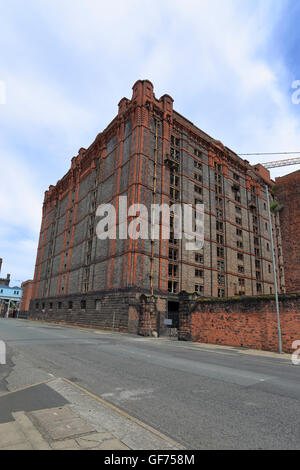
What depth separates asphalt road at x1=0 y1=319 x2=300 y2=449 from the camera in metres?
4.34

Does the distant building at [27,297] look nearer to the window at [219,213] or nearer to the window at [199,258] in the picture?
the window at [199,258]

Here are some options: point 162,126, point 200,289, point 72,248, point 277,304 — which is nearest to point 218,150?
point 162,126

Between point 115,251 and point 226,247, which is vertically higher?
point 226,247

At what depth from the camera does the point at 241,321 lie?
19.5 metres

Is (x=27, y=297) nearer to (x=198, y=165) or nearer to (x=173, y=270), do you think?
(x=173, y=270)

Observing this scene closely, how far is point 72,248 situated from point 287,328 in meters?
40.4

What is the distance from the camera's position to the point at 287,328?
1702cm

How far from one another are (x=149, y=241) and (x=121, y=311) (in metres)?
9.19

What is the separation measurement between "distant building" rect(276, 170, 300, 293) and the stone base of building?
14.5m

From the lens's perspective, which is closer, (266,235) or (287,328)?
(287,328)

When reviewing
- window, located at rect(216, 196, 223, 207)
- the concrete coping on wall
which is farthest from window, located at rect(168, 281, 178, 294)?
window, located at rect(216, 196, 223, 207)

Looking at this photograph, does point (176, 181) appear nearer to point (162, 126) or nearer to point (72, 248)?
point (162, 126)

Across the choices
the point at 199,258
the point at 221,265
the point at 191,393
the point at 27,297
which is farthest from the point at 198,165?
the point at 27,297

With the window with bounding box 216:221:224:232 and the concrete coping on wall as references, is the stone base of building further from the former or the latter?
the window with bounding box 216:221:224:232
